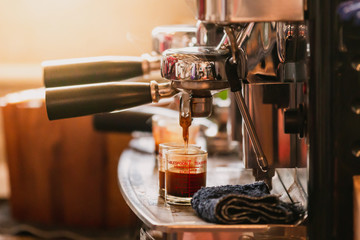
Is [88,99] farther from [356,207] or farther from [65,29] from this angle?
[65,29]

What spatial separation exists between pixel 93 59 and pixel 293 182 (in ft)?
1.49

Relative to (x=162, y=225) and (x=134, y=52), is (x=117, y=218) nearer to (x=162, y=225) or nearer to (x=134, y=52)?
(x=134, y=52)

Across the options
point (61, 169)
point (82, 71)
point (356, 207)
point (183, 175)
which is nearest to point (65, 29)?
point (61, 169)

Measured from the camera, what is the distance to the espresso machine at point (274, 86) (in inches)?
33.4

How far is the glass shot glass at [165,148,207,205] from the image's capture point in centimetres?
106

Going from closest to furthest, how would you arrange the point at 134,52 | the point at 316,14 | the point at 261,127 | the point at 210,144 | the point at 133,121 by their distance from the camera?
the point at 316,14 < the point at 261,127 < the point at 210,144 < the point at 133,121 < the point at 134,52

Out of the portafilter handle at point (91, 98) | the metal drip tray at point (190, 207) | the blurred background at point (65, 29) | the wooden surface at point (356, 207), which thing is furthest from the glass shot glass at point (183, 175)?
the blurred background at point (65, 29)

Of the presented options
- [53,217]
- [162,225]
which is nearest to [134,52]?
[53,217]

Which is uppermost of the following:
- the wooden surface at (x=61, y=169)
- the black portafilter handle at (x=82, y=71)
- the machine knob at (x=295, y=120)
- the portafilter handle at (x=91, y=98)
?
the black portafilter handle at (x=82, y=71)

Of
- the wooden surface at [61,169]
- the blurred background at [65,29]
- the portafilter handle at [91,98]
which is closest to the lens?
the portafilter handle at [91,98]

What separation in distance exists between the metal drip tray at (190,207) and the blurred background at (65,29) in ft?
6.46

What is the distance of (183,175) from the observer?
1.07 m

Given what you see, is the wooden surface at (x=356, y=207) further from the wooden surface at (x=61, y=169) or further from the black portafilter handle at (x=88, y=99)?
the wooden surface at (x=61, y=169)

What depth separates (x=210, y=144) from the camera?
5.52ft
